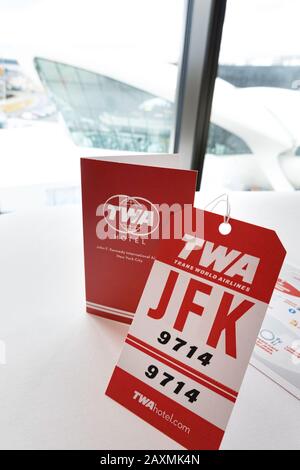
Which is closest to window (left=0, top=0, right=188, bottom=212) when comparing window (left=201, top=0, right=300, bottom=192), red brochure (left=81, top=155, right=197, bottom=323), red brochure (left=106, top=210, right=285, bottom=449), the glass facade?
the glass facade

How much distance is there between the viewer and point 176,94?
5.49ft

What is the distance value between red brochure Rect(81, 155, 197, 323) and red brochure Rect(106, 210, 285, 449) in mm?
57

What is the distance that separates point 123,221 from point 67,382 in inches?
10.6

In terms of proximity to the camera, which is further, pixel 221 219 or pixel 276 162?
pixel 276 162

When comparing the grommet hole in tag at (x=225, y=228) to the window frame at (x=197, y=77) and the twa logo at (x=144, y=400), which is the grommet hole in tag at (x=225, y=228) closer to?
the twa logo at (x=144, y=400)

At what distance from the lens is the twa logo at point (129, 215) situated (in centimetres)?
52

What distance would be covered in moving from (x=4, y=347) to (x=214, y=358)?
366 millimetres

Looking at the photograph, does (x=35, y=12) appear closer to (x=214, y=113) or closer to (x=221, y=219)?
(x=214, y=113)

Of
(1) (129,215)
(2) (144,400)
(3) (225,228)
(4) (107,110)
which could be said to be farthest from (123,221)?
(4) (107,110)

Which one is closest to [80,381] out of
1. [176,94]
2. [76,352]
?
[76,352]

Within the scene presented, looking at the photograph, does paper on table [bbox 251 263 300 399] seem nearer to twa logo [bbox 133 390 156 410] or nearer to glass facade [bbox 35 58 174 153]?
twa logo [bbox 133 390 156 410]

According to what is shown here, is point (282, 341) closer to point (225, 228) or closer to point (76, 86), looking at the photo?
point (225, 228)

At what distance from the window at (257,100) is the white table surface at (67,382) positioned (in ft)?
4.50

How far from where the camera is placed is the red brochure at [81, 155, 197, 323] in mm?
499
